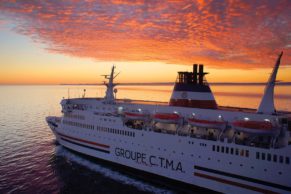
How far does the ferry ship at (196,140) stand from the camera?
59.0 ft

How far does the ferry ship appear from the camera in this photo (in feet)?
59.0

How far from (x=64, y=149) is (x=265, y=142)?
26.2m

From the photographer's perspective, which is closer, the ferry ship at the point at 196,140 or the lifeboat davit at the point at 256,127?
the ferry ship at the point at 196,140

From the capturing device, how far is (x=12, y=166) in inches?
1086

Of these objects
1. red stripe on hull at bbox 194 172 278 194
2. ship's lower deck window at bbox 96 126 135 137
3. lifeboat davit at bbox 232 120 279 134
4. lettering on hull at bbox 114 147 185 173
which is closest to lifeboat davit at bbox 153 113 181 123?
ship's lower deck window at bbox 96 126 135 137

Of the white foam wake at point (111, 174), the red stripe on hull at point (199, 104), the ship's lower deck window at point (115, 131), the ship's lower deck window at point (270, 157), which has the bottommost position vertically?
the white foam wake at point (111, 174)

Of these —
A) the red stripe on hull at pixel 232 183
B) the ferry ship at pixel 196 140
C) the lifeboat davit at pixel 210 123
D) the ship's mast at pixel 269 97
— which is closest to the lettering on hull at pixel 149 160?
the ferry ship at pixel 196 140

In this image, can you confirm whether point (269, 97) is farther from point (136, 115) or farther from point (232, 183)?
point (136, 115)

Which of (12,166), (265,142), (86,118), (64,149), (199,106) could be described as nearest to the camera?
(265,142)


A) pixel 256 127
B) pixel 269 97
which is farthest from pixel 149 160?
pixel 269 97

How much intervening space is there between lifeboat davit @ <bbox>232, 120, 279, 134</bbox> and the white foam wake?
868 cm

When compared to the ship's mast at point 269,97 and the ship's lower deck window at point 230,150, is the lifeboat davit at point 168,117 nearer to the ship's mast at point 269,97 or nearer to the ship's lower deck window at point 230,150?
the ship's lower deck window at point 230,150

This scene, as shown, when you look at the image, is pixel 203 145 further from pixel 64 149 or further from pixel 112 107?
pixel 64 149

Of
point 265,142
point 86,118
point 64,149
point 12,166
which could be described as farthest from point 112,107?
point 265,142
